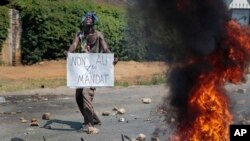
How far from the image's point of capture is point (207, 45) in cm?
713

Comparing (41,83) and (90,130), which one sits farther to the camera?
(41,83)

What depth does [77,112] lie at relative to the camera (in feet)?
42.6

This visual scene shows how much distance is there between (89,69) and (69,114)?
82.2 inches

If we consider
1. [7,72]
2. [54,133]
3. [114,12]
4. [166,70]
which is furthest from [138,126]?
[114,12]

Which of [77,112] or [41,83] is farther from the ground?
[41,83]

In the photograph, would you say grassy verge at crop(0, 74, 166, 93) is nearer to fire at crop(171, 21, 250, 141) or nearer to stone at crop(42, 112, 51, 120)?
stone at crop(42, 112, 51, 120)

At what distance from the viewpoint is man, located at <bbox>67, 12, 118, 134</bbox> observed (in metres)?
10.6

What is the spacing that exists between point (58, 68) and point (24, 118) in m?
10.7

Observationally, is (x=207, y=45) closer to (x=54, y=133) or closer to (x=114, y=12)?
(x=54, y=133)

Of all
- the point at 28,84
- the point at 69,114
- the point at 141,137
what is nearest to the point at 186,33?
the point at 141,137

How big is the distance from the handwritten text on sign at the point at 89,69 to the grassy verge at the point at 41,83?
22.6 ft

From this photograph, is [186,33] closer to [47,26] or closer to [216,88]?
[216,88]

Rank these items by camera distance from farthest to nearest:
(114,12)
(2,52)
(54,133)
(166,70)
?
1. (114,12)
2. (2,52)
3. (54,133)
4. (166,70)

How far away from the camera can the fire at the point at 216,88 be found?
7.25m
